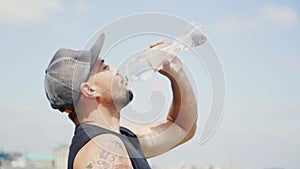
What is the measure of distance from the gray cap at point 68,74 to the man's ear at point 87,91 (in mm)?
10

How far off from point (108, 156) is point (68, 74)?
0.26 meters

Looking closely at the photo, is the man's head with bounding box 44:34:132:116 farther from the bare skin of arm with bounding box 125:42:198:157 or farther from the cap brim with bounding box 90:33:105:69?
the bare skin of arm with bounding box 125:42:198:157

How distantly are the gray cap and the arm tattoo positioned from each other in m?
0.19

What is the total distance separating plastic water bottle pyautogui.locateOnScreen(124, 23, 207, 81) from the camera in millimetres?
1572

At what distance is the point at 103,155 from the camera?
126cm

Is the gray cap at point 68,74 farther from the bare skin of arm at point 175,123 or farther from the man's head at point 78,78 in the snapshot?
the bare skin of arm at point 175,123

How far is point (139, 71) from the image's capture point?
1.59 meters

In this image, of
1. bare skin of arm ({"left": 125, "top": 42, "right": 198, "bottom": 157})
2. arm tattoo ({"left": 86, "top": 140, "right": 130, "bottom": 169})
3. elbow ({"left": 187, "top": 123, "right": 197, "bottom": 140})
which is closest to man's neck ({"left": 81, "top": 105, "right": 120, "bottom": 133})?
arm tattoo ({"left": 86, "top": 140, "right": 130, "bottom": 169})

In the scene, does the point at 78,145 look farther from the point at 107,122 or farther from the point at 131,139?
the point at 131,139

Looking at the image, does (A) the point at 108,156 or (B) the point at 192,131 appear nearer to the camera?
(A) the point at 108,156

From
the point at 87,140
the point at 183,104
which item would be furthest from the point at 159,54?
the point at 87,140

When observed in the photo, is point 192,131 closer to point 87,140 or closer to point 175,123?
point 175,123

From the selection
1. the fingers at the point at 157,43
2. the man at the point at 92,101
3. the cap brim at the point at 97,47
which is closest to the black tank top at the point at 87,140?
the man at the point at 92,101

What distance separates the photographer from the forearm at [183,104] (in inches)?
67.8
